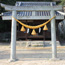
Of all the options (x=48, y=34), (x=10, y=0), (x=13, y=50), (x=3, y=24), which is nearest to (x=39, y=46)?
(x=48, y=34)

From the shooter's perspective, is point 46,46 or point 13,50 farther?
point 46,46

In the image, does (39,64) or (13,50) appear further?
(13,50)

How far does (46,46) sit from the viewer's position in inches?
371

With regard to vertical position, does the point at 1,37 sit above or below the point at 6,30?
below

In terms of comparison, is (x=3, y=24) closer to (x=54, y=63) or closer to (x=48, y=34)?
(x=48, y=34)

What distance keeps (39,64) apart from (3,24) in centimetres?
1041

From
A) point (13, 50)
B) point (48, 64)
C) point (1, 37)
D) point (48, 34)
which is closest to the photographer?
point (48, 64)

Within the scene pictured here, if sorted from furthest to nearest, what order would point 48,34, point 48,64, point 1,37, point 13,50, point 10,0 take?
point 1,37 → point 10,0 → point 48,34 → point 13,50 → point 48,64

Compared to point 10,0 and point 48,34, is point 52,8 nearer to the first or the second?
point 48,34

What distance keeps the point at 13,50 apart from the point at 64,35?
13230 millimetres

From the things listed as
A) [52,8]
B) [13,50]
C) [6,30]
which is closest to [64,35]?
[6,30]

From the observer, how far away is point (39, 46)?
9398 millimetres

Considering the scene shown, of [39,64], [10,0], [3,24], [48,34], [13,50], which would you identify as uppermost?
[10,0]

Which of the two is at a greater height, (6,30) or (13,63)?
(6,30)
